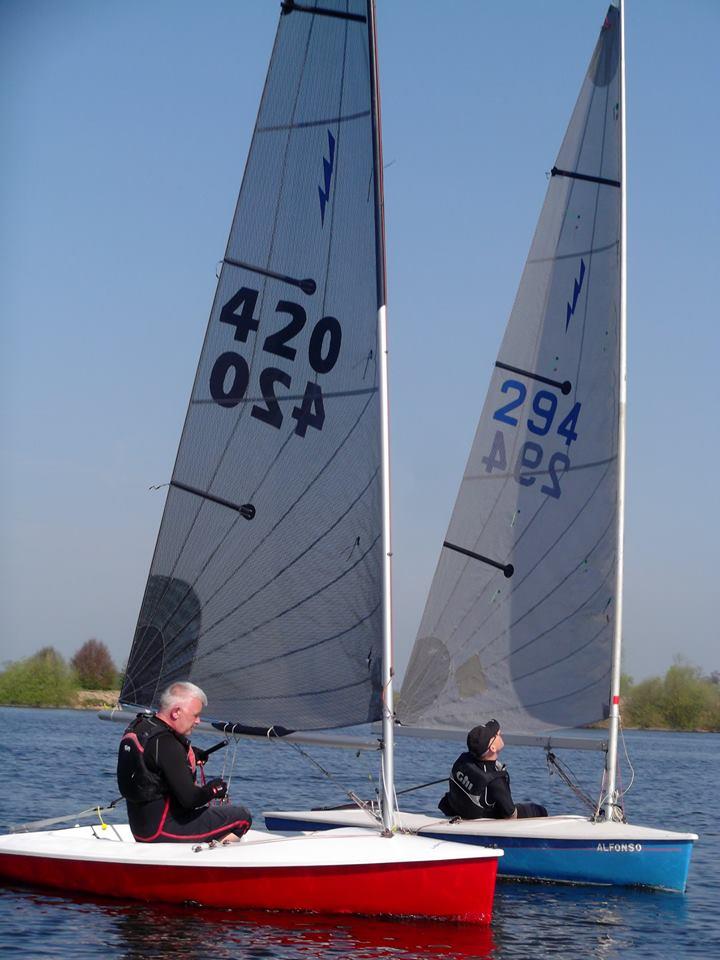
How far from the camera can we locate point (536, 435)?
16219 millimetres

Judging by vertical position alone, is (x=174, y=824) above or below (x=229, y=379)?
below

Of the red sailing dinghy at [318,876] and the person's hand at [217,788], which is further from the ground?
the person's hand at [217,788]

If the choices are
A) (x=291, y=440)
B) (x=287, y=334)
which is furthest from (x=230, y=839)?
(x=287, y=334)

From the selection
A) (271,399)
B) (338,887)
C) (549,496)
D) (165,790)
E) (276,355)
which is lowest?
(338,887)

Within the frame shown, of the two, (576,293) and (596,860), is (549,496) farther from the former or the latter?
(596,860)

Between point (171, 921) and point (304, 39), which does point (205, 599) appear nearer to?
point (171, 921)

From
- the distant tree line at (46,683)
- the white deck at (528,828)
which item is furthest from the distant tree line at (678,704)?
the white deck at (528,828)

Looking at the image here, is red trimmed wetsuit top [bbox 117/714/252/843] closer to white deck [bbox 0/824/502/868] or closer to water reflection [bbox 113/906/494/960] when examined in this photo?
white deck [bbox 0/824/502/868]

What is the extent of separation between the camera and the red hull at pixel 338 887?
33.7 feet

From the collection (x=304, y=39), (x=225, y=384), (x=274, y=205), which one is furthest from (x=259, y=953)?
(x=304, y=39)

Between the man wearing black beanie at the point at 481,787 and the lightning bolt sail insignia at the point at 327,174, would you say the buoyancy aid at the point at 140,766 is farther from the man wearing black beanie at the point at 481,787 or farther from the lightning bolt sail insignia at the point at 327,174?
the lightning bolt sail insignia at the point at 327,174

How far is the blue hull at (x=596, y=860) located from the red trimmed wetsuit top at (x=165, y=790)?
327 cm

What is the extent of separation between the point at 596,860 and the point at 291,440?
518 centimetres

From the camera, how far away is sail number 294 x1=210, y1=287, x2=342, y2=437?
12.2 m
